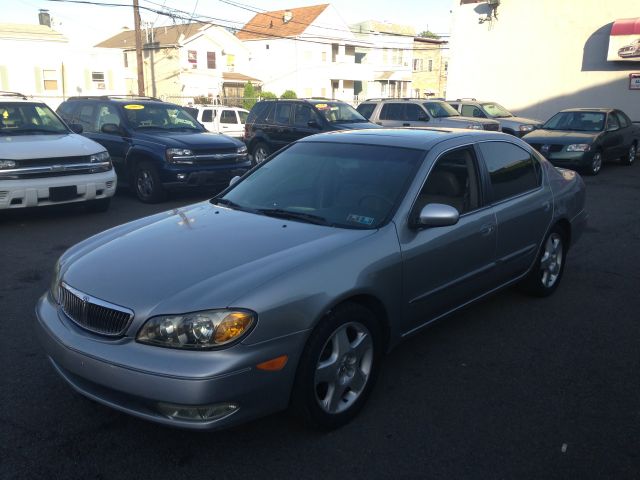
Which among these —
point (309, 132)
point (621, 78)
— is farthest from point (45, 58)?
point (621, 78)

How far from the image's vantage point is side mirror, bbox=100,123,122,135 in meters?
10.5

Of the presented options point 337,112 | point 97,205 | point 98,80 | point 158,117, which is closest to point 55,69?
point 98,80

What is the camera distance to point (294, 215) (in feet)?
12.9

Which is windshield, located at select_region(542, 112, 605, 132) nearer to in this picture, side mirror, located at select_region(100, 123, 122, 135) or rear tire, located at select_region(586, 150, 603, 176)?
rear tire, located at select_region(586, 150, 603, 176)

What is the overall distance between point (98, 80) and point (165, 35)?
1291 centimetres

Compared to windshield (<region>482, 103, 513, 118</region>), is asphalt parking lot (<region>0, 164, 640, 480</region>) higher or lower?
lower

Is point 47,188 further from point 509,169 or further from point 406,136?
point 509,169

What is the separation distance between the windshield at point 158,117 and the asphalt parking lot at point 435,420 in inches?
247

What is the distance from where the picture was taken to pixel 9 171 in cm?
786

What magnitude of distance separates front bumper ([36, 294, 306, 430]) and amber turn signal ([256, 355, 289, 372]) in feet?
0.07

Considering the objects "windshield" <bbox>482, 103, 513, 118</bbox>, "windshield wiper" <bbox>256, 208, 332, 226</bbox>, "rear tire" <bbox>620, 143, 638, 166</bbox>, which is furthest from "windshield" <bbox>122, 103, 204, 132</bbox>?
"windshield" <bbox>482, 103, 513, 118</bbox>

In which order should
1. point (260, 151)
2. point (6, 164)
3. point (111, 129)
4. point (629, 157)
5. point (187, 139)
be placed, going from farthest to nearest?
point (629, 157) < point (260, 151) < point (111, 129) < point (187, 139) < point (6, 164)

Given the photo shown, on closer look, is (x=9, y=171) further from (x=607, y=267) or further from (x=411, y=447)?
(x=607, y=267)

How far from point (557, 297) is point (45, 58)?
38251 mm
